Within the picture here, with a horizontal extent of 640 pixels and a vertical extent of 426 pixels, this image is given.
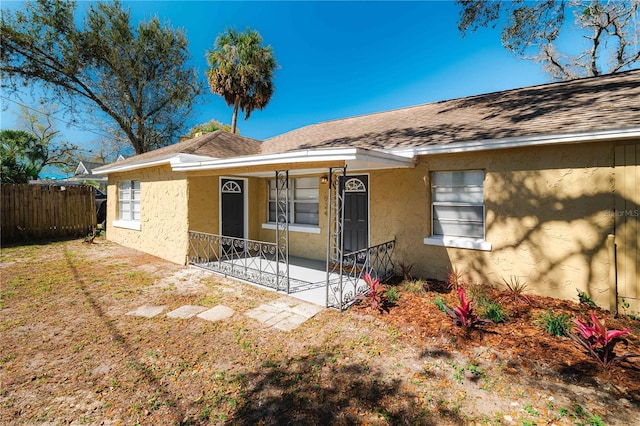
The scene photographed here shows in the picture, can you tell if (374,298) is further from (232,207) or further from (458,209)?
(232,207)

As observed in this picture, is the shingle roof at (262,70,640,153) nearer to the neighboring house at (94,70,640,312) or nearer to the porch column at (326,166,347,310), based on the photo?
the neighboring house at (94,70,640,312)

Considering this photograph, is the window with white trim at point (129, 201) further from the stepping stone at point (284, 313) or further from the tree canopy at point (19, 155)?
the tree canopy at point (19, 155)

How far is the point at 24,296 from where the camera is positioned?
21.3ft

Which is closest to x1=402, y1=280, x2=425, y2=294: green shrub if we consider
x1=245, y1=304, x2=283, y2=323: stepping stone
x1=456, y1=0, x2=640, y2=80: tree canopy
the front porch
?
the front porch

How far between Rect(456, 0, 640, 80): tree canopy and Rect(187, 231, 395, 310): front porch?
8.67 metres

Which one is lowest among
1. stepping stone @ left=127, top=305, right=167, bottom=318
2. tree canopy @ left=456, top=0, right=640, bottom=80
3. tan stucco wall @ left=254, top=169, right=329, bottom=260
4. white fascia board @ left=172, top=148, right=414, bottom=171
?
stepping stone @ left=127, top=305, right=167, bottom=318

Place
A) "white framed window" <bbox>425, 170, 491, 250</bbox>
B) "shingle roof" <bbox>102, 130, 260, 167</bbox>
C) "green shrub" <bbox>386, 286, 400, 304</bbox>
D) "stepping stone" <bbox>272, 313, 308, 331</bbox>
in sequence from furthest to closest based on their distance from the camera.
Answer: "shingle roof" <bbox>102, 130, 260, 167</bbox>
"white framed window" <bbox>425, 170, 491, 250</bbox>
"green shrub" <bbox>386, 286, 400, 304</bbox>
"stepping stone" <bbox>272, 313, 308, 331</bbox>

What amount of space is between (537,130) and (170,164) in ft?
33.0

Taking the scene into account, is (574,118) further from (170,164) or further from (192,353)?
(170,164)

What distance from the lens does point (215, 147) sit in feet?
36.7

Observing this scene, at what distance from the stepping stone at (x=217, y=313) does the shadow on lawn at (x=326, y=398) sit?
1955 millimetres

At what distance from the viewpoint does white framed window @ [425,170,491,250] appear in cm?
664

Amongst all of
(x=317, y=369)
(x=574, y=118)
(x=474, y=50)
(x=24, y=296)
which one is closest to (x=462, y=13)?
(x=474, y=50)

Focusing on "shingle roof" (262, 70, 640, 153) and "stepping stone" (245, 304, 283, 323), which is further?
"shingle roof" (262, 70, 640, 153)
